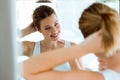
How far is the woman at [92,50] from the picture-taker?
79cm

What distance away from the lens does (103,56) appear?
975 mm

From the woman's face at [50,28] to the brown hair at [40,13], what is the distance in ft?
0.06

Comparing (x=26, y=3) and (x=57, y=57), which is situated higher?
(x=26, y=3)

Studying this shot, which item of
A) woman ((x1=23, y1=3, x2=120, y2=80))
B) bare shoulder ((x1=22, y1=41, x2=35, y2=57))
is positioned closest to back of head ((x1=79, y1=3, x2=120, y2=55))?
woman ((x1=23, y1=3, x2=120, y2=80))

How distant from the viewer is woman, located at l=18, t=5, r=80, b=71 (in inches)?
40.0

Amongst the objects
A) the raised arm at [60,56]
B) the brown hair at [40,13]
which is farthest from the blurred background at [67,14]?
the raised arm at [60,56]

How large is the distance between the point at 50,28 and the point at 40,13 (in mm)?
96

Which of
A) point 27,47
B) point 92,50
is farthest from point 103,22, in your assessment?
point 27,47

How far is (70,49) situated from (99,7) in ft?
0.94

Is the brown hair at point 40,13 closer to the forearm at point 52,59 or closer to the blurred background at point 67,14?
the blurred background at point 67,14

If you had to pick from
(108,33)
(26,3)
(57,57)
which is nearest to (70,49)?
(57,57)

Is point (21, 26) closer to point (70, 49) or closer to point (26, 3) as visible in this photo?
point (26, 3)

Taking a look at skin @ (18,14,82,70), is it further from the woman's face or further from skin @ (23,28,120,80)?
skin @ (23,28,120,80)

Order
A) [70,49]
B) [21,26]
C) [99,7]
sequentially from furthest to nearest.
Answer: [21,26], [99,7], [70,49]
